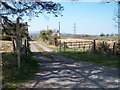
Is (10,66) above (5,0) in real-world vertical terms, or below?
below

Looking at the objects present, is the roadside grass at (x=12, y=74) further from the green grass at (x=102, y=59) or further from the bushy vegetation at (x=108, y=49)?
the bushy vegetation at (x=108, y=49)

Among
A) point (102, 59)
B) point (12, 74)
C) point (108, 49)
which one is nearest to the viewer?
point (12, 74)

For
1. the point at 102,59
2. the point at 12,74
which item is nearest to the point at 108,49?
the point at 102,59

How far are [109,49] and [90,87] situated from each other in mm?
19176

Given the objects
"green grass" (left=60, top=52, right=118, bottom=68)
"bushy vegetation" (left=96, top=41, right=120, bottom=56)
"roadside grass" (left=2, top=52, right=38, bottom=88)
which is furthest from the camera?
"bushy vegetation" (left=96, top=41, right=120, bottom=56)

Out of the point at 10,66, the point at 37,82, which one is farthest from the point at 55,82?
the point at 10,66

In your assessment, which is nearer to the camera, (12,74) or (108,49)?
(12,74)

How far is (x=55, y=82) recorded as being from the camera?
11094mm

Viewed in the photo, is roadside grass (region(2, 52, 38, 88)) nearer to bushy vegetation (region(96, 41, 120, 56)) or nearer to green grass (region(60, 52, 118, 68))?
green grass (region(60, 52, 118, 68))

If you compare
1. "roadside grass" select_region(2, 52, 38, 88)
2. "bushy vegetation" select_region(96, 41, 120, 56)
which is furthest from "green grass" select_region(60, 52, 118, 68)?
"roadside grass" select_region(2, 52, 38, 88)

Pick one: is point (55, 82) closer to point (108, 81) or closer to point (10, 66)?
point (108, 81)

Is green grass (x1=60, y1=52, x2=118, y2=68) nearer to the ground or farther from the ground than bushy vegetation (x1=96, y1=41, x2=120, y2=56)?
nearer to the ground

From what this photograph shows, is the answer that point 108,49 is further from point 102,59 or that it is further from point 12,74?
point 12,74

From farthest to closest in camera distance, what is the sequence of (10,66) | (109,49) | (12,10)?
1. (109,49)
2. (12,10)
3. (10,66)
